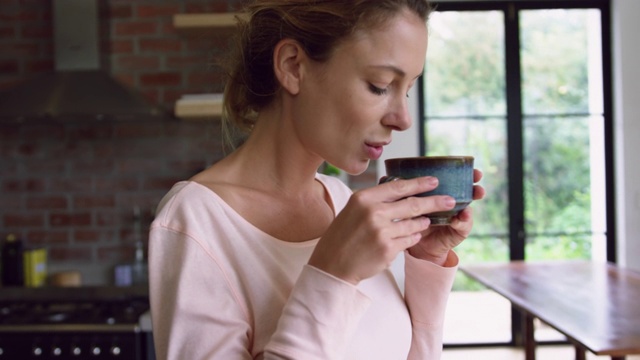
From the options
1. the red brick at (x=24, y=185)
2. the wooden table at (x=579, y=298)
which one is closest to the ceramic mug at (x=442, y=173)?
the wooden table at (x=579, y=298)

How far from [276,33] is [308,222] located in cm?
27

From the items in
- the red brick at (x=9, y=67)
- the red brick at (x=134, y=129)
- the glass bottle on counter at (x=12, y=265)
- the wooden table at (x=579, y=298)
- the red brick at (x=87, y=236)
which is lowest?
the wooden table at (x=579, y=298)

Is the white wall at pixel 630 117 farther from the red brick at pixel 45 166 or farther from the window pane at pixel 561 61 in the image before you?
the red brick at pixel 45 166

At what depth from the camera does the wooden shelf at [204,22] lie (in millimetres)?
3311

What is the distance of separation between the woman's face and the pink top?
162 mm

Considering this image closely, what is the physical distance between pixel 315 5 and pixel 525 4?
14.2ft

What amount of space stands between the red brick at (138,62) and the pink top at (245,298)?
9.37 feet

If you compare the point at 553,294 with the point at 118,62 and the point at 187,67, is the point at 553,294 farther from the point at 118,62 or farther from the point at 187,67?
the point at 118,62

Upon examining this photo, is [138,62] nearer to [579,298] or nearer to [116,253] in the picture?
[116,253]

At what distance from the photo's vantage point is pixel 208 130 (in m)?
3.64

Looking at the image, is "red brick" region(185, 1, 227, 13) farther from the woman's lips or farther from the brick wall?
the woman's lips

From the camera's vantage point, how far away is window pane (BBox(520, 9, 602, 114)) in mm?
4945

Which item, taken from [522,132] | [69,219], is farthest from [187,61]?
[522,132]

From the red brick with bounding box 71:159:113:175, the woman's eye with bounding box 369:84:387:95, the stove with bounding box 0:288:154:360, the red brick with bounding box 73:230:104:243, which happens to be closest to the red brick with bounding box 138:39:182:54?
the red brick with bounding box 71:159:113:175
